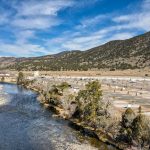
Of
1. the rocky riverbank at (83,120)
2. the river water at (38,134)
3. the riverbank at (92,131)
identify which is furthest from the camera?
the rocky riverbank at (83,120)

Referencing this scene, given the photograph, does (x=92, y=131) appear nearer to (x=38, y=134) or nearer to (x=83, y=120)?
(x=83, y=120)

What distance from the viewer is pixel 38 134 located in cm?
5862

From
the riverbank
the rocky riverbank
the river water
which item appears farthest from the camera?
the rocky riverbank

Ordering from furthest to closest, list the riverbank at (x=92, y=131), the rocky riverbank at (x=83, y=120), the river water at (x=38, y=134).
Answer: the rocky riverbank at (x=83, y=120) → the riverbank at (x=92, y=131) → the river water at (x=38, y=134)

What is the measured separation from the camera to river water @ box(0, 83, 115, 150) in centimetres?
5165

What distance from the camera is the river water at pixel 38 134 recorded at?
5165cm

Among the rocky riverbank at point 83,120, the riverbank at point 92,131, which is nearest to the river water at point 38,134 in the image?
the riverbank at point 92,131

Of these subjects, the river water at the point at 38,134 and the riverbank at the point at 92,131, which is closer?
the river water at the point at 38,134

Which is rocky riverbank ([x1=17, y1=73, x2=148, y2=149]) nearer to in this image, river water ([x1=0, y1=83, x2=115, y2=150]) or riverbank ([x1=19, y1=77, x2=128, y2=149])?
riverbank ([x1=19, y1=77, x2=128, y2=149])

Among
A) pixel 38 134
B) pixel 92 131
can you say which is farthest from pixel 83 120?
pixel 38 134

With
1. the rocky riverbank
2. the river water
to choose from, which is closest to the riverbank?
the rocky riverbank

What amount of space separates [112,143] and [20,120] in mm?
24852

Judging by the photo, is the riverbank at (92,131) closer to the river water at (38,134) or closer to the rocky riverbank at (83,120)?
the rocky riverbank at (83,120)

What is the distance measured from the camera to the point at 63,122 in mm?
70438
